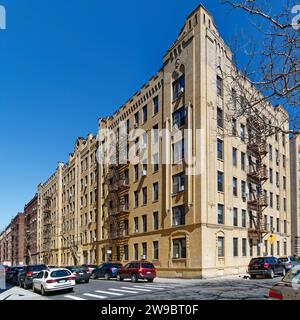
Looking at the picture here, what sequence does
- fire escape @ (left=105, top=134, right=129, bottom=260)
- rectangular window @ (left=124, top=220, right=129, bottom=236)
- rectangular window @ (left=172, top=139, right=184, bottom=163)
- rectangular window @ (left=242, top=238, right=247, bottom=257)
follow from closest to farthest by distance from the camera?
rectangular window @ (left=172, top=139, right=184, bottom=163) → rectangular window @ (left=242, top=238, right=247, bottom=257) → rectangular window @ (left=124, top=220, right=129, bottom=236) → fire escape @ (left=105, top=134, right=129, bottom=260)

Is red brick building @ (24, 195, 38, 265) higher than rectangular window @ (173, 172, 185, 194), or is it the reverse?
rectangular window @ (173, 172, 185, 194)

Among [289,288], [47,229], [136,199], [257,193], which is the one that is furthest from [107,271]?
[47,229]

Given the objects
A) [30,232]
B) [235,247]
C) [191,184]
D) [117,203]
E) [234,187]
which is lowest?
[30,232]

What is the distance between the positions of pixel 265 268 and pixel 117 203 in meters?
24.4

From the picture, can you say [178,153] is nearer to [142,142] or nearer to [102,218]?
[142,142]

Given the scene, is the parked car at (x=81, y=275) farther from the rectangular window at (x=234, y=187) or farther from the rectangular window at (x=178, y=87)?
the rectangular window at (x=178, y=87)

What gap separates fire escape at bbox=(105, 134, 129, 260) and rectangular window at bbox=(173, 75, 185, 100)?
1170 cm

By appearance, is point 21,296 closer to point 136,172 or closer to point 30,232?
point 136,172

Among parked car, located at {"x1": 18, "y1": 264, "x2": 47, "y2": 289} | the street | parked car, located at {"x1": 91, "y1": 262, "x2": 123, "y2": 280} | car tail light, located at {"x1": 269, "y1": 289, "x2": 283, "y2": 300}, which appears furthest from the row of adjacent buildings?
car tail light, located at {"x1": 269, "y1": 289, "x2": 283, "y2": 300}

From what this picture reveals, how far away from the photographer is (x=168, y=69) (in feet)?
127

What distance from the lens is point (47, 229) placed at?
290ft

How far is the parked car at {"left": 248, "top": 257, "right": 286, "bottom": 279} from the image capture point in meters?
27.3

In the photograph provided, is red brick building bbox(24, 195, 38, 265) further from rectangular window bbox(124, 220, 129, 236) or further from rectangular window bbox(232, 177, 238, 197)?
rectangular window bbox(232, 177, 238, 197)
